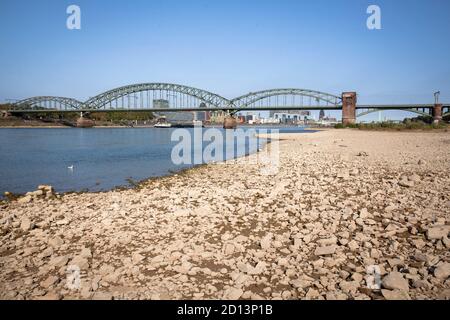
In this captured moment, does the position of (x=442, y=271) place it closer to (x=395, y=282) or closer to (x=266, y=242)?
(x=395, y=282)

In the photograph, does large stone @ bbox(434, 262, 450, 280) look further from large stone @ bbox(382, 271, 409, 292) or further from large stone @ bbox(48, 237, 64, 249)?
large stone @ bbox(48, 237, 64, 249)

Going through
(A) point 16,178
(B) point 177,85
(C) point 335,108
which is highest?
(B) point 177,85

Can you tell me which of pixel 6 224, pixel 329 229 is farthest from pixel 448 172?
pixel 6 224

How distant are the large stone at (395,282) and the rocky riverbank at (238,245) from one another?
0.04 ft

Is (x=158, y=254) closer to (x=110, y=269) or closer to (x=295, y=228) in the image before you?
(x=110, y=269)

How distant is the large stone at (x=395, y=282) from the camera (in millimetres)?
3906

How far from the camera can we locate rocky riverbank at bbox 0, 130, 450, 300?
A: 13.8ft

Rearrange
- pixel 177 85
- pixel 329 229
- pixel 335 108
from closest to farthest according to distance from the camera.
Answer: pixel 329 229, pixel 335 108, pixel 177 85

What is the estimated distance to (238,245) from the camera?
555cm

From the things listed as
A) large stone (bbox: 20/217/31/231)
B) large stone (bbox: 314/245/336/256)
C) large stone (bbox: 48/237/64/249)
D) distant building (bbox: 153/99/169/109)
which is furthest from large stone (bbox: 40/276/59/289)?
distant building (bbox: 153/99/169/109)

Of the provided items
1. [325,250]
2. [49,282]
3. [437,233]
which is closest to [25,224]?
[49,282]

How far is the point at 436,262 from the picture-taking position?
4453mm

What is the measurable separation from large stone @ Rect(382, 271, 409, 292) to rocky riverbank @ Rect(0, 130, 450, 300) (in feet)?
0.04

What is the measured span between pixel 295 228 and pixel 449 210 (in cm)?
357
